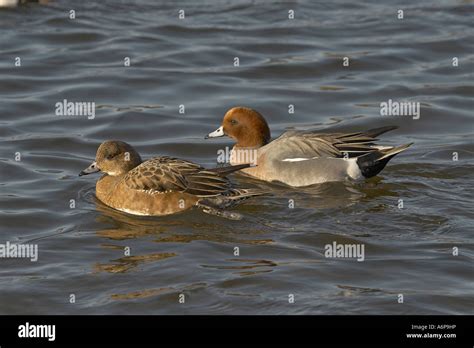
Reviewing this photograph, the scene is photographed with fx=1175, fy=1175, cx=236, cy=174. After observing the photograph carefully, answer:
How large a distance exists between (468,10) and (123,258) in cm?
1072

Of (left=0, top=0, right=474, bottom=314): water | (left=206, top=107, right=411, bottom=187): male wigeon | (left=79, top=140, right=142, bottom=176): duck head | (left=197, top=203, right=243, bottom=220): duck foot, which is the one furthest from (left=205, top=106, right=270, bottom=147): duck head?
(left=197, top=203, right=243, bottom=220): duck foot

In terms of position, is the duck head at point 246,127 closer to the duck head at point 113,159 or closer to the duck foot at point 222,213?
the duck head at point 113,159

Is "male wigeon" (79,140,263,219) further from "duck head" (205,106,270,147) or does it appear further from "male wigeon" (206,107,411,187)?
"duck head" (205,106,270,147)

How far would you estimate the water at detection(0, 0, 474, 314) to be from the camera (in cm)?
885

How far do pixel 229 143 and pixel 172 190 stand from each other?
9.45ft

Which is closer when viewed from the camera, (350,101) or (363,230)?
(363,230)

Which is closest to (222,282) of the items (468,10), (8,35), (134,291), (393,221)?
(134,291)

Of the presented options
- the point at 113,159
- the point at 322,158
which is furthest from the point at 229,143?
the point at 113,159

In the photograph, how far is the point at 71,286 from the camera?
8906 mm

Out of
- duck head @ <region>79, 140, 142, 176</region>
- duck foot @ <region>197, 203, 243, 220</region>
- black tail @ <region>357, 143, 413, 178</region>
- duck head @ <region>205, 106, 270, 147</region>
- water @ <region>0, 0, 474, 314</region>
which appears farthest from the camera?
duck head @ <region>205, 106, 270, 147</region>

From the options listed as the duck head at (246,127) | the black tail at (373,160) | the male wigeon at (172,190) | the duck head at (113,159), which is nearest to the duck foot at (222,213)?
the male wigeon at (172,190)

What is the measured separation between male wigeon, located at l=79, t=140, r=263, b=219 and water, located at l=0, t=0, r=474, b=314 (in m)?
0.12

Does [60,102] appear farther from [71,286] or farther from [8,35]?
[71,286]

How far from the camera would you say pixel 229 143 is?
43.4 ft
